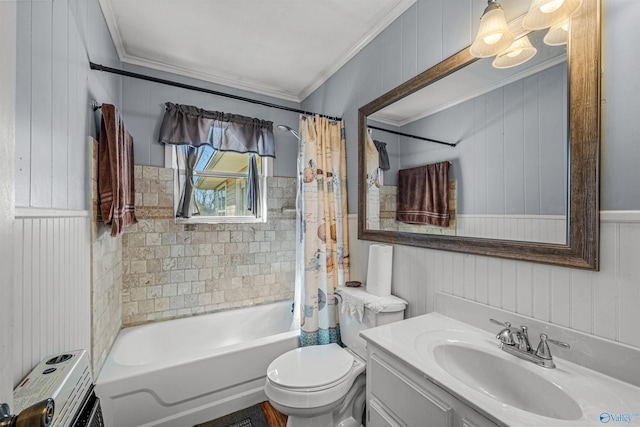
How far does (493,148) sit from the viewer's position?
4.19 ft

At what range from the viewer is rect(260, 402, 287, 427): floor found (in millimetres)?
1761

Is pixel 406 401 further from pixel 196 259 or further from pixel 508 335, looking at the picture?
pixel 196 259

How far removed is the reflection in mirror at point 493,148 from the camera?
1069 millimetres

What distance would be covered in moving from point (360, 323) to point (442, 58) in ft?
5.22

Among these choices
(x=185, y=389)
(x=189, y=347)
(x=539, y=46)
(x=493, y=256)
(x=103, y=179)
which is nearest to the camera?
(x=539, y=46)

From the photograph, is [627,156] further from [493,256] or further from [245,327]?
[245,327]

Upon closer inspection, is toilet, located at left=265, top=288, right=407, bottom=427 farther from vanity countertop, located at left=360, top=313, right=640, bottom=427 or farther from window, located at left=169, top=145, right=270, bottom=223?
window, located at left=169, top=145, right=270, bottom=223

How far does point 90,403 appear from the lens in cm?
90

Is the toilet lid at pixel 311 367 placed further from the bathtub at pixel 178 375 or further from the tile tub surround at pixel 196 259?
the tile tub surround at pixel 196 259

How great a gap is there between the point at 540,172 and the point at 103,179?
2.17 metres

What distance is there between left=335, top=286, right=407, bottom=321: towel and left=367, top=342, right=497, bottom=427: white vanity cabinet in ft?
1.22

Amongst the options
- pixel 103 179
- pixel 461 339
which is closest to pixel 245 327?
pixel 103 179

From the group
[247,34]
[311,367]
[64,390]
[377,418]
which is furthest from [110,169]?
[377,418]

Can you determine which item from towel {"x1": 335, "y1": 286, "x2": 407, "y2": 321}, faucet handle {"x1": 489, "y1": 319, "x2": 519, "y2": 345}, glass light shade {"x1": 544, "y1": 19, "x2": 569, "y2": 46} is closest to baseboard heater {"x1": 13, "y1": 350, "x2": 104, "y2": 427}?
towel {"x1": 335, "y1": 286, "x2": 407, "y2": 321}
